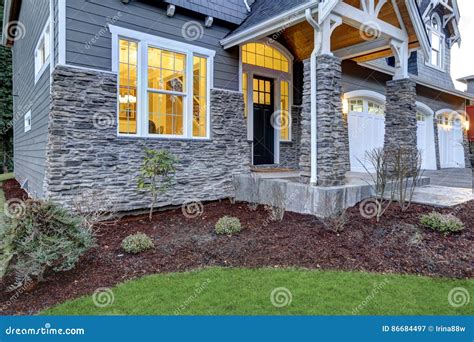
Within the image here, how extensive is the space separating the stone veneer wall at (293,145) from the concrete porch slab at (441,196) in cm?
350

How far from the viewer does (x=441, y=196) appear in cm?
636

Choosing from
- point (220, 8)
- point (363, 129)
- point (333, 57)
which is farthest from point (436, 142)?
point (220, 8)

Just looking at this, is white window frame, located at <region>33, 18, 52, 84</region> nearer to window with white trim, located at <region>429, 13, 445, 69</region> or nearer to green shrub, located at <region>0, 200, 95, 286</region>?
green shrub, located at <region>0, 200, 95, 286</region>

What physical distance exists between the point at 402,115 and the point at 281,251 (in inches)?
200

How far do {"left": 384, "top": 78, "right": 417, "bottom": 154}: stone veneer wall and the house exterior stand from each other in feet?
0.09

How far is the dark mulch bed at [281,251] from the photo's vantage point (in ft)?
12.4

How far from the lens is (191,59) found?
7.11m

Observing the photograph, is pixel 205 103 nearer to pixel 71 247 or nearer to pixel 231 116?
pixel 231 116

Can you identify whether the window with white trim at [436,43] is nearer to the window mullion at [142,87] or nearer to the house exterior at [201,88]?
the house exterior at [201,88]

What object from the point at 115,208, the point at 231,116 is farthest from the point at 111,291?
the point at 231,116

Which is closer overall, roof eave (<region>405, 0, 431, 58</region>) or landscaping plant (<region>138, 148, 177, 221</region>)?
landscaping plant (<region>138, 148, 177, 221</region>)

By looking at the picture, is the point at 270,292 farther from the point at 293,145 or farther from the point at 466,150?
the point at 466,150

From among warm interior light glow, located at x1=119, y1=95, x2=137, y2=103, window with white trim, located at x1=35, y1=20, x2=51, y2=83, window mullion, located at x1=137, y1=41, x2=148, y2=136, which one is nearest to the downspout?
window mullion, located at x1=137, y1=41, x2=148, y2=136

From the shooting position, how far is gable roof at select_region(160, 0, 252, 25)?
274 inches
